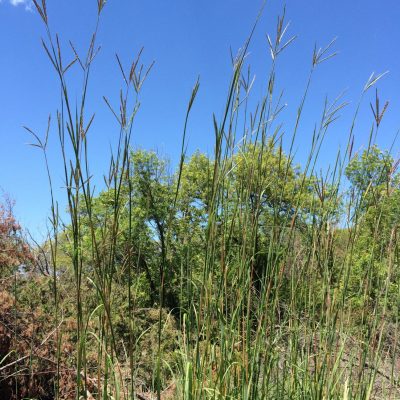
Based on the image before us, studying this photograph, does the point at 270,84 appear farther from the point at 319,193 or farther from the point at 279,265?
the point at 279,265

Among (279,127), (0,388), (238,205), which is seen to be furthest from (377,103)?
(0,388)

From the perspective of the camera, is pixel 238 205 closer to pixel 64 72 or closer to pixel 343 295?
pixel 343 295

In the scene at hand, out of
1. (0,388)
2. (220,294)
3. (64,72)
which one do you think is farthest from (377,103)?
(0,388)

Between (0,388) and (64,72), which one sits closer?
(64,72)

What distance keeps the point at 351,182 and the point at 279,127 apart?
0.33m

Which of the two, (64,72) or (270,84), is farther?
(270,84)

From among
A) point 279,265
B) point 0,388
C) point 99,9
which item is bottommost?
point 0,388

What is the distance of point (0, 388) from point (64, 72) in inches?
144

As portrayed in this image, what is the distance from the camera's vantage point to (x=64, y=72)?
81 cm

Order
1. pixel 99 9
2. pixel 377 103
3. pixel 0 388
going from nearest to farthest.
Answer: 1. pixel 99 9
2. pixel 377 103
3. pixel 0 388

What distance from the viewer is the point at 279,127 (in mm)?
1183

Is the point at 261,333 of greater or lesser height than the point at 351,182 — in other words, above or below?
below

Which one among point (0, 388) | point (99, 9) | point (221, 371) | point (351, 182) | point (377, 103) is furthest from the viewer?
point (0, 388)

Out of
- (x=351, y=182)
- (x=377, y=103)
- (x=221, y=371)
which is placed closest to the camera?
(x=221, y=371)
